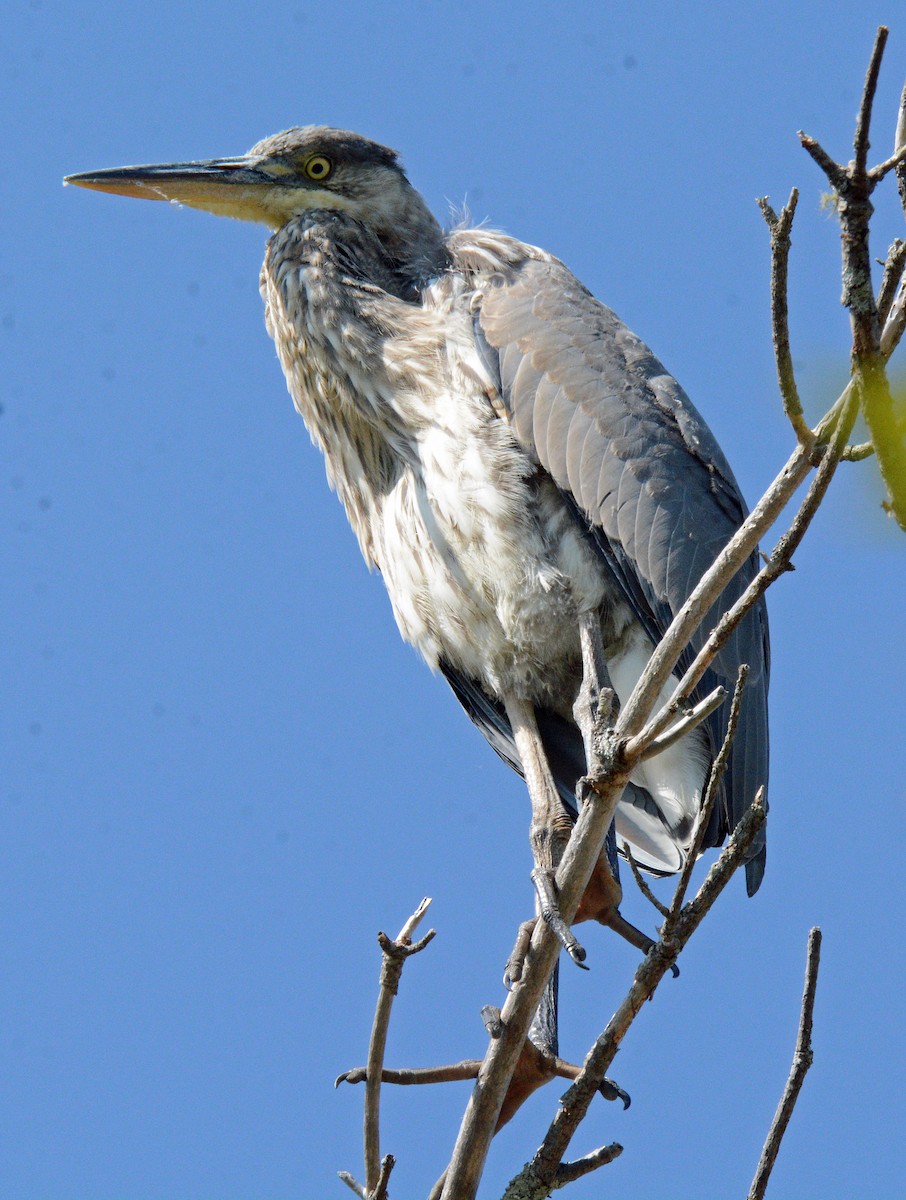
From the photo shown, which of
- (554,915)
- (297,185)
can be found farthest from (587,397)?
(554,915)

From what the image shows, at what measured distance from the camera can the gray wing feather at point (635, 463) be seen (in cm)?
378

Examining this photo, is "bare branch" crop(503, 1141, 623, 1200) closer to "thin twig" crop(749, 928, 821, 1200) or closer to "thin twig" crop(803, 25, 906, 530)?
"thin twig" crop(749, 928, 821, 1200)

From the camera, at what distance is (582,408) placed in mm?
3924

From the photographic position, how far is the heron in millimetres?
3818

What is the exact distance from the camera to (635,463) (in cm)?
389

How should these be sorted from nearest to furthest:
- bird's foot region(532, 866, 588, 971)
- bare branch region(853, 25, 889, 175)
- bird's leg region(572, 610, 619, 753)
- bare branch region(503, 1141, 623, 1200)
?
bare branch region(853, 25, 889, 175)
bare branch region(503, 1141, 623, 1200)
bird's foot region(532, 866, 588, 971)
bird's leg region(572, 610, 619, 753)

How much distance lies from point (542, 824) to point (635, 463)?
1015mm

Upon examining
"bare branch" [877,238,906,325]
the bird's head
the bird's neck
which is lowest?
"bare branch" [877,238,906,325]

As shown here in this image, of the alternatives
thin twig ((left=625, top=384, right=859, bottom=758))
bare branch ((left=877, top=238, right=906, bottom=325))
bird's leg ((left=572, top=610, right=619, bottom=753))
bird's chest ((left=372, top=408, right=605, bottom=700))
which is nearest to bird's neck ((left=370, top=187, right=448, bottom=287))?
bird's chest ((left=372, top=408, right=605, bottom=700))

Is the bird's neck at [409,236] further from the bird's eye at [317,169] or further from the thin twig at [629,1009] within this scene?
the thin twig at [629,1009]

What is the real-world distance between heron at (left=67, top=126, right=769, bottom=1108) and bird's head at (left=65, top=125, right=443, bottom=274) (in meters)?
0.06

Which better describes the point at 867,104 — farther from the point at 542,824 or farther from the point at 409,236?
the point at 409,236

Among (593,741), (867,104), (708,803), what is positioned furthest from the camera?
(593,741)

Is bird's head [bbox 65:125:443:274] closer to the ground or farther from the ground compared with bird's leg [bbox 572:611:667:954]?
farther from the ground
